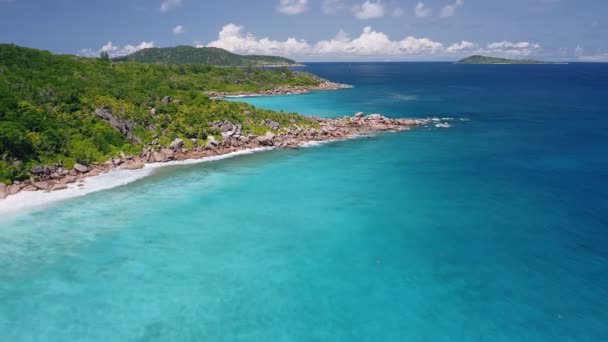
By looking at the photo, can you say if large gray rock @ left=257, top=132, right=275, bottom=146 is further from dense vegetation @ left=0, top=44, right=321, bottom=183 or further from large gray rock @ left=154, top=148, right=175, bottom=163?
large gray rock @ left=154, top=148, right=175, bottom=163

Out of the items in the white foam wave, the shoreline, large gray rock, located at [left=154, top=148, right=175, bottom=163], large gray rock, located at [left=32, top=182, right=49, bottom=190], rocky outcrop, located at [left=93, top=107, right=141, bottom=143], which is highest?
the shoreline

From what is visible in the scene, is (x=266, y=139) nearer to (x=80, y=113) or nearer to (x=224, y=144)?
(x=224, y=144)

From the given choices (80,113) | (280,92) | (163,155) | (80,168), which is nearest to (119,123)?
(80,113)

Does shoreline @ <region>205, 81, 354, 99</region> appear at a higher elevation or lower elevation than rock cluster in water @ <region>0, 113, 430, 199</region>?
higher

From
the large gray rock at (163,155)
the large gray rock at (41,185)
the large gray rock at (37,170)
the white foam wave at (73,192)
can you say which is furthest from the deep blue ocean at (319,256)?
the large gray rock at (37,170)

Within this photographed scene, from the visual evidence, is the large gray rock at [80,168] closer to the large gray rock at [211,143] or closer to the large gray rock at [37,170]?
the large gray rock at [37,170]

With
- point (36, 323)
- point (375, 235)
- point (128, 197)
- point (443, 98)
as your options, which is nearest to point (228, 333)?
point (36, 323)

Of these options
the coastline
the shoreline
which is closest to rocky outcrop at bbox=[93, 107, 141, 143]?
the coastline
